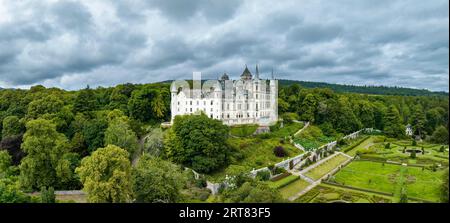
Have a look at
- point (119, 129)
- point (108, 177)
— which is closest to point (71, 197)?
point (119, 129)

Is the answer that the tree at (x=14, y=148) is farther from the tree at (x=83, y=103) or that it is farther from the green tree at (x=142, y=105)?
the green tree at (x=142, y=105)

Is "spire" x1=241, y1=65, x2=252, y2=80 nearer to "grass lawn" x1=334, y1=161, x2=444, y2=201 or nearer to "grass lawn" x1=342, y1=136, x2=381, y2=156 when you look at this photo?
"grass lawn" x1=342, y1=136, x2=381, y2=156

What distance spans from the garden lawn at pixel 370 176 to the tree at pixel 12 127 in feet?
122

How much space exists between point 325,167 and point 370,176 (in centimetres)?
536

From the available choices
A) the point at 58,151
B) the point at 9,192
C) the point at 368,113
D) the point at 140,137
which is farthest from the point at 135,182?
the point at 368,113

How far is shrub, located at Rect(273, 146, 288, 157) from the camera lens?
38334mm

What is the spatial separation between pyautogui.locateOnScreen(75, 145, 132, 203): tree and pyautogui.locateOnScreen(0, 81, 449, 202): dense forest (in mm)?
62

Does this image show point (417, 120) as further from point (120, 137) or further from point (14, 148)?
point (14, 148)

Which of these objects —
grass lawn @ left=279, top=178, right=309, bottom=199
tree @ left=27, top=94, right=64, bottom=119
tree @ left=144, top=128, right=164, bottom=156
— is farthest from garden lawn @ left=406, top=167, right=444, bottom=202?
tree @ left=27, top=94, right=64, bottom=119

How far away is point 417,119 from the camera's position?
38250 mm

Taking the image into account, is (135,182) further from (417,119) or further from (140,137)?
(417,119)

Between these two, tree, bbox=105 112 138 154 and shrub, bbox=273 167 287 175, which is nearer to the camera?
tree, bbox=105 112 138 154

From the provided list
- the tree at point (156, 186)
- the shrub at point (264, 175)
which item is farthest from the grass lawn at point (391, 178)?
the tree at point (156, 186)

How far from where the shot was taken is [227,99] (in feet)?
151
